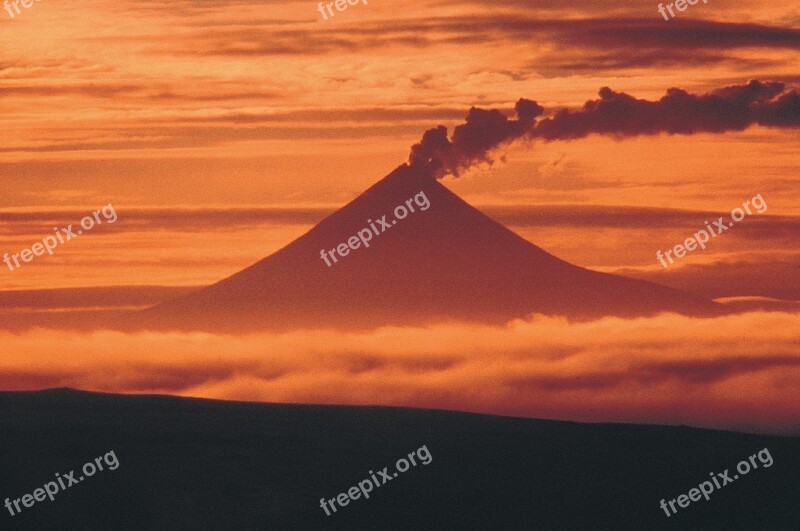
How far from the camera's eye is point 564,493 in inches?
2219

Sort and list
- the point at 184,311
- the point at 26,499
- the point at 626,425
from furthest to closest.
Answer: the point at 184,311 < the point at 626,425 < the point at 26,499

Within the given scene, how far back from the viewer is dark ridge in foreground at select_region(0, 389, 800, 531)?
169ft

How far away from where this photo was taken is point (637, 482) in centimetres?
5828

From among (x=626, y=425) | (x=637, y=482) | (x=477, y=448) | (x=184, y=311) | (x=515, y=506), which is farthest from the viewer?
(x=184, y=311)

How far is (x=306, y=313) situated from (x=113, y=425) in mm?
116665

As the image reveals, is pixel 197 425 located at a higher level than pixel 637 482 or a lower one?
higher

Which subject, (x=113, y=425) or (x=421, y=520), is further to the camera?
(x=113, y=425)

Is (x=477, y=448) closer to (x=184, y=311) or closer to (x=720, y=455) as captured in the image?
(x=720, y=455)

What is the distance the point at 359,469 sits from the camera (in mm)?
58469

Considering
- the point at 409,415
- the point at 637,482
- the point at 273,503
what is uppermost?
the point at 409,415

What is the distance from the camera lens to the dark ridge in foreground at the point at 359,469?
5166cm

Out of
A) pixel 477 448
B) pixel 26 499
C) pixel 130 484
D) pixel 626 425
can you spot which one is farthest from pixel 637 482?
pixel 26 499

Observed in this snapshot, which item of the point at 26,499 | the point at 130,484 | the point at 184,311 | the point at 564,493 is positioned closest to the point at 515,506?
the point at 564,493

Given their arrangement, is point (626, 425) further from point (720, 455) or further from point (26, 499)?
point (26, 499)
